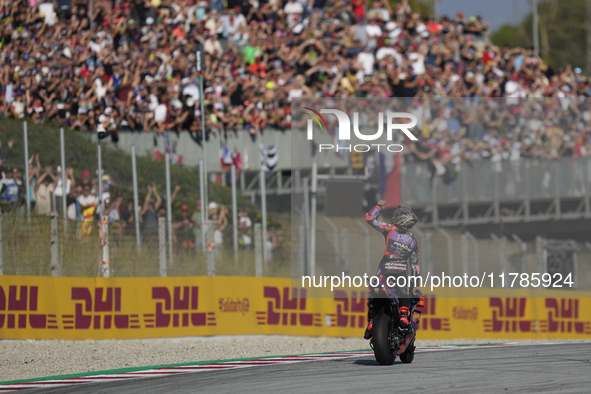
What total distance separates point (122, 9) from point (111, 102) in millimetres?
4066

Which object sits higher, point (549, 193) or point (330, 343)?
point (549, 193)

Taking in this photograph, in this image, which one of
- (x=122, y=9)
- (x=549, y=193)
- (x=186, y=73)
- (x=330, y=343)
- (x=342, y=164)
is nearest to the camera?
(x=330, y=343)

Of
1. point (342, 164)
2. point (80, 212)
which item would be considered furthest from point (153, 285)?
point (342, 164)

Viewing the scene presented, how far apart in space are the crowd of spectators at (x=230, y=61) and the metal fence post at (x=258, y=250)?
9.99 feet

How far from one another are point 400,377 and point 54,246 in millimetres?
6893

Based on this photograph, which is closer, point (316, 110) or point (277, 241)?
point (277, 241)

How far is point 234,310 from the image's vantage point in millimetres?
13242

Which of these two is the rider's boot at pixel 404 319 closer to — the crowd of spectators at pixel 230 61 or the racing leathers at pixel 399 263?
the racing leathers at pixel 399 263

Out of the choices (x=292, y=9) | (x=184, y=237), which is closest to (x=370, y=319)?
(x=184, y=237)

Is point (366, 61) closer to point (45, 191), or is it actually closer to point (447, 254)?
point (447, 254)

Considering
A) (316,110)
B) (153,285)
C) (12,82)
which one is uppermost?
(12,82)

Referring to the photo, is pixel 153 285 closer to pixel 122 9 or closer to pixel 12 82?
pixel 12 82

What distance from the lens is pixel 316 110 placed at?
47.0 ft

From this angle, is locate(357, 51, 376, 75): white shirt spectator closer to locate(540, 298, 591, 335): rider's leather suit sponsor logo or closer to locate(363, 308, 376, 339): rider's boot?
locate(540, 298, 591, 335): rider's leather suit sponsor logo
